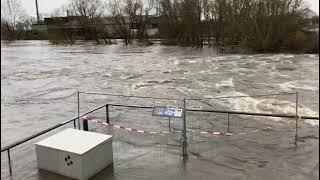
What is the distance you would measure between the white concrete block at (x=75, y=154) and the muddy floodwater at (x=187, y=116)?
0.24 metres

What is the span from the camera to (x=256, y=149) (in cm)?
872

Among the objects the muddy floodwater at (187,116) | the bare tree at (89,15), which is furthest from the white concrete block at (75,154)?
the bare tree at (89,15)

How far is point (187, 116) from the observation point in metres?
12.1

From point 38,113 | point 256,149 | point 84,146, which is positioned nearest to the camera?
point 84,146

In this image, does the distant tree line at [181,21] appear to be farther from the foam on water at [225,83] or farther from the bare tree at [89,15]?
the foam on water at [225,83]

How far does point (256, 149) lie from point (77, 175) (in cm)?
410

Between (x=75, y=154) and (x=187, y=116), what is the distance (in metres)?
5.92

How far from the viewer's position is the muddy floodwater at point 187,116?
24.1ft

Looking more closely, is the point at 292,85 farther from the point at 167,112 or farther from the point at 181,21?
the point at 181,21

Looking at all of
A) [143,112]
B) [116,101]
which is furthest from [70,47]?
[143,112]

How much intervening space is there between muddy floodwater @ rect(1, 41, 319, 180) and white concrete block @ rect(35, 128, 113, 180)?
239mm

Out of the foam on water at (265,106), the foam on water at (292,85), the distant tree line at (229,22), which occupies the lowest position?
the foam on water at (292,85)

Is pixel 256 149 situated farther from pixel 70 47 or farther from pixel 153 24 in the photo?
pixel 153 24

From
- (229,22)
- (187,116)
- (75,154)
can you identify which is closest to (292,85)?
(187,116)
